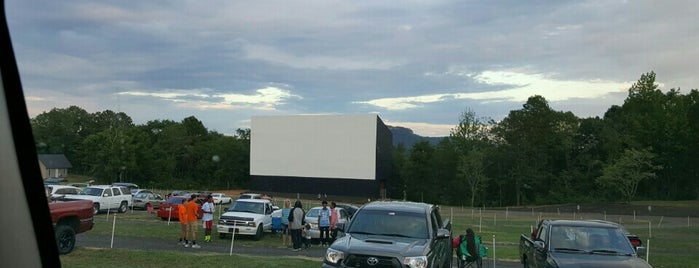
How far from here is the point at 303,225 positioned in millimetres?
21062

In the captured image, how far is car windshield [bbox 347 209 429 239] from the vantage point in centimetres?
1205

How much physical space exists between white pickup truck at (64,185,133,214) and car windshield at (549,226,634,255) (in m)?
25.1

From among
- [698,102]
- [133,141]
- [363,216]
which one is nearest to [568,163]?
[698,102]

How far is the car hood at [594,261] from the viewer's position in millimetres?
10586

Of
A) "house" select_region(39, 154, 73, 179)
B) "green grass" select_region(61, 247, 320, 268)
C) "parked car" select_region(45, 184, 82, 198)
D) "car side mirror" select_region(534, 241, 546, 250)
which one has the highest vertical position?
"house" select_region(39, 154, 73, 179)

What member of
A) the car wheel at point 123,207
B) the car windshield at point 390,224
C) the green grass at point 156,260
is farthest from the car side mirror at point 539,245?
the car wheel at point 123,207

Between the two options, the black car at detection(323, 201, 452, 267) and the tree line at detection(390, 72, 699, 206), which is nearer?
the black car at detection(323, 201, 452, 267)

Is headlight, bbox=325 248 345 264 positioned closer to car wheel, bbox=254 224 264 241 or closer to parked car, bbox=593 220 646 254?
parked car, bbox=593 220 646 254

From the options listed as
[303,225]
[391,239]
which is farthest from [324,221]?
[391,239]

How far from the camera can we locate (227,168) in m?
96.5

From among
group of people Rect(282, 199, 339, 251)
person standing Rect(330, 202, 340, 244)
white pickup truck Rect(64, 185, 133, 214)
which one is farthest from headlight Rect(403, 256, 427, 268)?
white pickup truck Rect(64, 185, 133, 214)

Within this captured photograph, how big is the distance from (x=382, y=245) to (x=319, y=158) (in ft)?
198

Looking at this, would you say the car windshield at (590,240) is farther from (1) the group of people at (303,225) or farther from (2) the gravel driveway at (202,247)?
(1) the group of people at (303,225)

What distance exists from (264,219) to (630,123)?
81699 mm
